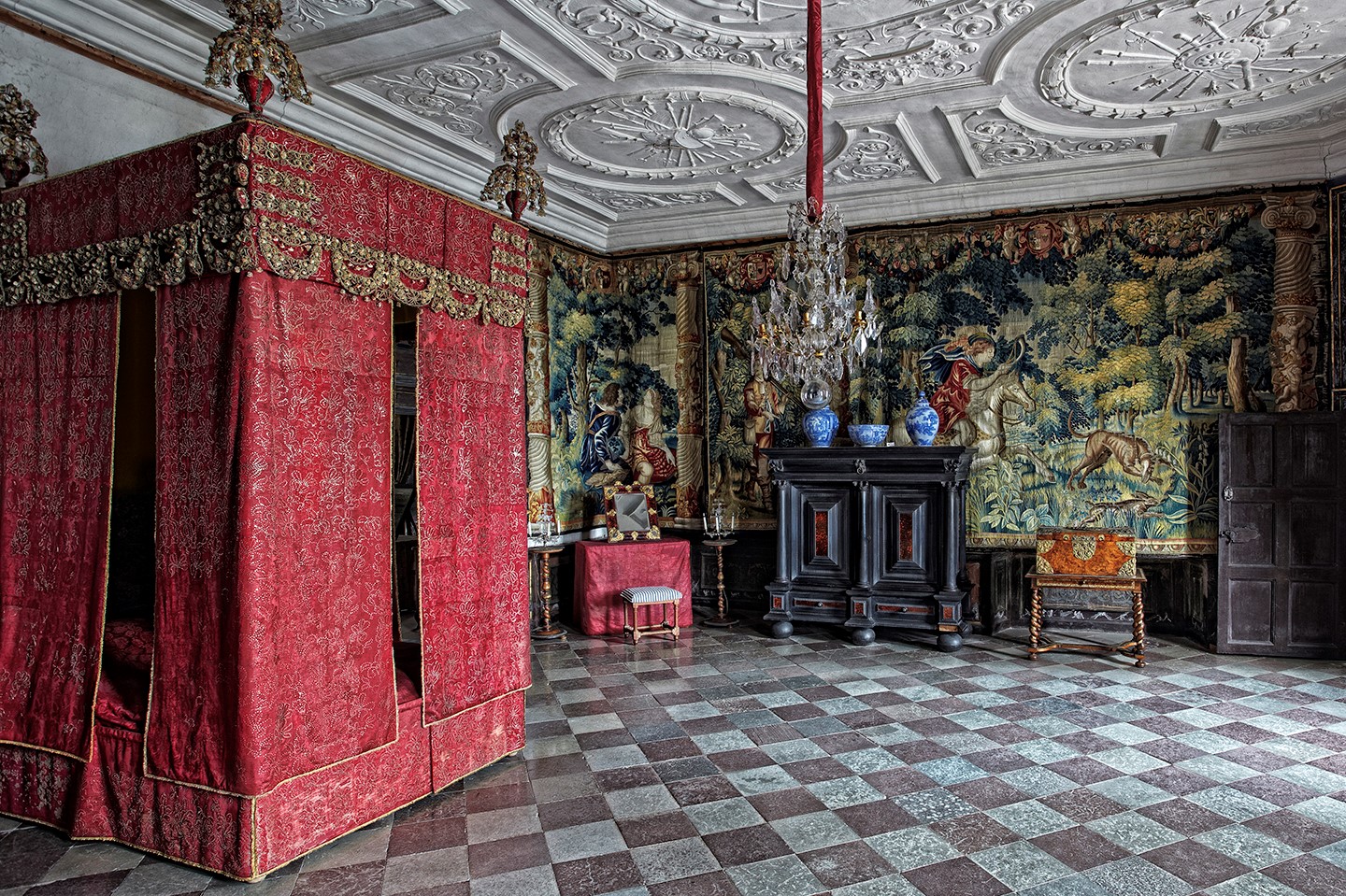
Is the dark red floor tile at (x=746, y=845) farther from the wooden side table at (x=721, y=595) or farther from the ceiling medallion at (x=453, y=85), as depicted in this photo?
the ceiling medallion at (x=453, y=85)

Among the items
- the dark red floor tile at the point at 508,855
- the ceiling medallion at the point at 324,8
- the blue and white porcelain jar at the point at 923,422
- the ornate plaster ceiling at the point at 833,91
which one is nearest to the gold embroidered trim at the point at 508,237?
the ornate plaster ceiling at the point at 833,91

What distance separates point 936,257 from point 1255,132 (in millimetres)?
2934


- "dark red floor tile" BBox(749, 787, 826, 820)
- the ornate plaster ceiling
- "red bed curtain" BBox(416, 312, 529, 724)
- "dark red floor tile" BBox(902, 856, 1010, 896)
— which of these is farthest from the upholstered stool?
"dark red floor tile" BBox(902, 856, 1010, 896)

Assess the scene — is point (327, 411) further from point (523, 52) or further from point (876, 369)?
point (876, 369)

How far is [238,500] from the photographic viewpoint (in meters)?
3.43

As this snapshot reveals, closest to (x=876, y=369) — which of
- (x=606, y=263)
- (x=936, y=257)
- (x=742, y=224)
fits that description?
(x=936, y=257)

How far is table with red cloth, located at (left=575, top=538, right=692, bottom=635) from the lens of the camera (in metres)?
8.30

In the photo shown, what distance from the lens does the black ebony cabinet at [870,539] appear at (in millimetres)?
7691

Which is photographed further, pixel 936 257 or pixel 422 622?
pixel 936 257

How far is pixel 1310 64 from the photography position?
5.90 metres

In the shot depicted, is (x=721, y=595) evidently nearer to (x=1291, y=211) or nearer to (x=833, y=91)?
(x=833, y=91)

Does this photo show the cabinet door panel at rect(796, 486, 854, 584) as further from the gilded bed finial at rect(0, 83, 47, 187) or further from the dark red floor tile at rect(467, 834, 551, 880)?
the gilded bed finial at rect(0, 83, 47, 187)

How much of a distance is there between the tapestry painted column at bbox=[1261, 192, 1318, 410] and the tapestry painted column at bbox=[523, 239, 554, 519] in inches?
Result: 288

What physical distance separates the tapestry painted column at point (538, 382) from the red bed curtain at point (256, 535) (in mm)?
4780
